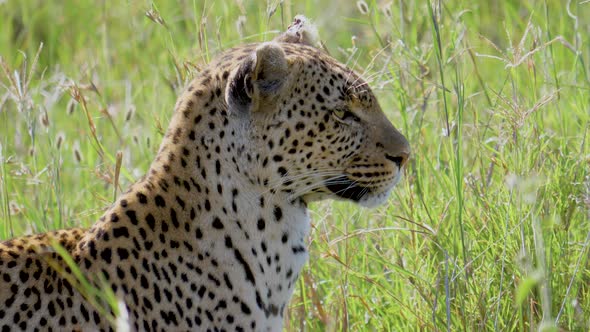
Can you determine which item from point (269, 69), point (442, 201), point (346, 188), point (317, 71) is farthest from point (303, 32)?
point (442, 201)

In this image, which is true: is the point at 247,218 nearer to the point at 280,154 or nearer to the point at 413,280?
the point at 280,154

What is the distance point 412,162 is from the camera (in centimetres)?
586

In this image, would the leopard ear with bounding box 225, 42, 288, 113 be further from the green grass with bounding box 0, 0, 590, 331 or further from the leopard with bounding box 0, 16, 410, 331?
the green grass with bounding box 0, 0, 590, 331

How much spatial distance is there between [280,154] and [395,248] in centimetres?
116

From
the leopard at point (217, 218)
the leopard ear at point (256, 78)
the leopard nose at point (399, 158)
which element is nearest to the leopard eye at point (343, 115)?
the leopard at point (217, 218)

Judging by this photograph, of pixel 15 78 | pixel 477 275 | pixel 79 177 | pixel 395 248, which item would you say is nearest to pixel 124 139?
pixel 79 177

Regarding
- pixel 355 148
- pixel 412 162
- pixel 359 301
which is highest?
pixel 355 148

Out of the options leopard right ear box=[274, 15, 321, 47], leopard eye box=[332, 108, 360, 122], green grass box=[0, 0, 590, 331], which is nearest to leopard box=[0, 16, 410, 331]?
leopard eye box=[332, 108, 360, 122]

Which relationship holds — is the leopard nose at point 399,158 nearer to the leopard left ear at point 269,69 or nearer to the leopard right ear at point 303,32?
the leopard left ear at point 269,69

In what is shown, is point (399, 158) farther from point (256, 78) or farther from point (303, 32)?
point (303, 32)

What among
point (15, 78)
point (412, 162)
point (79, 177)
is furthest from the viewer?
point (79, 177)

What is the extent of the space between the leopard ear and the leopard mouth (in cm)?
46

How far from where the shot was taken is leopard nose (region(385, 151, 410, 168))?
461 cm

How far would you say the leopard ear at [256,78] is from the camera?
4309 millimetres
